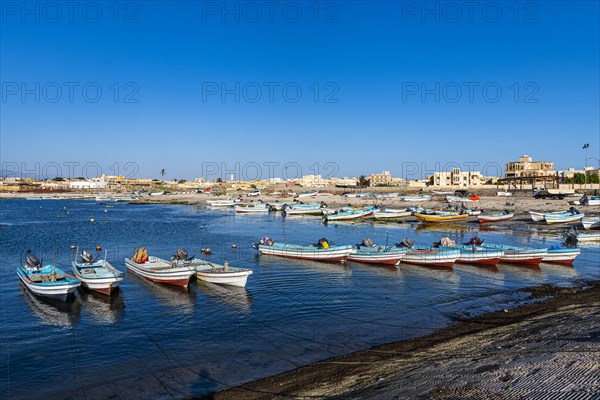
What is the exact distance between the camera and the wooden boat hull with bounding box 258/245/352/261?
31906mm

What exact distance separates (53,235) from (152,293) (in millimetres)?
33128

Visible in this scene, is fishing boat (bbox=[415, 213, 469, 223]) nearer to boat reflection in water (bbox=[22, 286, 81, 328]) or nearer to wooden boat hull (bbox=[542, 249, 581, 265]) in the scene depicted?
wooden boat hull (bbox=[542, 249, 581, 265])

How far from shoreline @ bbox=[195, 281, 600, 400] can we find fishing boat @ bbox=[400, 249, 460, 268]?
1197cm

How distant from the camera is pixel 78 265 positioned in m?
24.8

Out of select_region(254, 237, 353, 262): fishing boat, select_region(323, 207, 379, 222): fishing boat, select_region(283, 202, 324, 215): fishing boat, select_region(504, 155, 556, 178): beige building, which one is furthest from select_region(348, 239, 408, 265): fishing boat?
select_region(504, 155, 556, 178): beige building

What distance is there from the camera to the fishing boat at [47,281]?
20562 millimetres

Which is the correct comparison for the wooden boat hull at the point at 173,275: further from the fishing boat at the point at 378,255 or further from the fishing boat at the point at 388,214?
the fishing boat at the point at 388,214

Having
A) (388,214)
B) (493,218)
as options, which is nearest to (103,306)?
(493,218)

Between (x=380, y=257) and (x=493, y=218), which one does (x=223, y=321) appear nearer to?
(x=380, y=257)

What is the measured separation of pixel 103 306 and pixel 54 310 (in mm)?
2081

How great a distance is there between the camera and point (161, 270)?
79.8ft

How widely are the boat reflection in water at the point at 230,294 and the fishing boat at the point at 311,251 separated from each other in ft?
31.4

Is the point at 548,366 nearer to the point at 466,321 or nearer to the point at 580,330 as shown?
the point at 580,330

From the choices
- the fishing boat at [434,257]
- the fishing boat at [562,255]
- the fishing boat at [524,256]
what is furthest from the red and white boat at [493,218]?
the fishing boat at [434,257]
